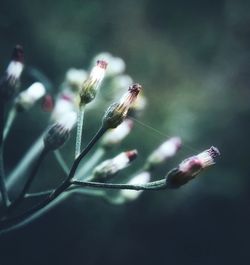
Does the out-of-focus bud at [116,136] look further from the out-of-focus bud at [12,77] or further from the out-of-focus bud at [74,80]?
the out-of-focus bud at [12,77]

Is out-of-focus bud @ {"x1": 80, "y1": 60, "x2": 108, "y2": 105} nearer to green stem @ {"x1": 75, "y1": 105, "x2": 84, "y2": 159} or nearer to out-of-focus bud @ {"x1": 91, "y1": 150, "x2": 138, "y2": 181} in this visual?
green stem @ {"x1": 75, "y1": 105, "x2": 84, "y2": 159}

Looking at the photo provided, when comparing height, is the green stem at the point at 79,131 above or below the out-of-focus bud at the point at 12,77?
below

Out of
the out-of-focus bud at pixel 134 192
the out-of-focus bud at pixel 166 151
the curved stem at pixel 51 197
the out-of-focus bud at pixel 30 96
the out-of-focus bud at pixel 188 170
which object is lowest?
the out-of-focus bud at pixel 188 170

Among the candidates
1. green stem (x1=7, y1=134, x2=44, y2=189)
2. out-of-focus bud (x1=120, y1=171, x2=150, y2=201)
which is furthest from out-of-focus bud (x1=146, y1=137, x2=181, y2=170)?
green stem (x1=7, y1=134, x2=44, y2=189)

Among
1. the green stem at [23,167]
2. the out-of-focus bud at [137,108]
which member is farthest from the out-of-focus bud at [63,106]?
the out-of-focus bud at [137,108]

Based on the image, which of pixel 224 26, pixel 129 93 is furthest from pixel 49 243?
pixel 224 26
